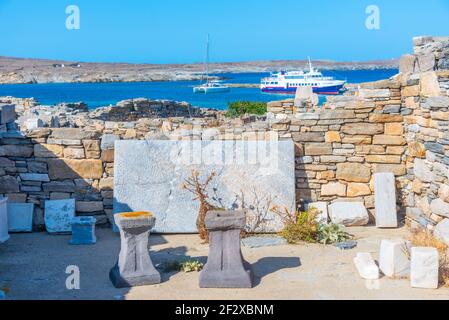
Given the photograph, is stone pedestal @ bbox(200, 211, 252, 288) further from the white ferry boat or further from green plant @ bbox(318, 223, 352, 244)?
the white ferry boat

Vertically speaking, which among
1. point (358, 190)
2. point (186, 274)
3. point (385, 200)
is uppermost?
point (358, 190)

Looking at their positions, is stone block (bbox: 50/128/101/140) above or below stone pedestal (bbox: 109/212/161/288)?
above

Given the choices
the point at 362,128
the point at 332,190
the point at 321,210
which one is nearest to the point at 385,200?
the point at 332,190

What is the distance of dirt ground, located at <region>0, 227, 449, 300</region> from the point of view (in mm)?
6562

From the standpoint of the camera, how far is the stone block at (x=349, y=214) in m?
9.19

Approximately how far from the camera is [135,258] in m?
6.91

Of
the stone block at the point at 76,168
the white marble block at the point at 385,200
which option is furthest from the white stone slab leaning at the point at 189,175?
the white marble block at the point at 385,200

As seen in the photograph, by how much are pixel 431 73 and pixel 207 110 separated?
14080mm

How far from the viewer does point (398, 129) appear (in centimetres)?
941

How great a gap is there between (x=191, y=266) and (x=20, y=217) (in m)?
3.21

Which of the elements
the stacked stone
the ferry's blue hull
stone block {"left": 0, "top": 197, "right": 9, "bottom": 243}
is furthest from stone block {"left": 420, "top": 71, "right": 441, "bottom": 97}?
the ferry's blue hull

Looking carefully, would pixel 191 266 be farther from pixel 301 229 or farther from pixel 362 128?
pixel 362 128

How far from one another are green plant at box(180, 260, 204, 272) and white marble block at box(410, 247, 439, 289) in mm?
2445

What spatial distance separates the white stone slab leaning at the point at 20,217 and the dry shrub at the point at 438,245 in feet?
17.9
